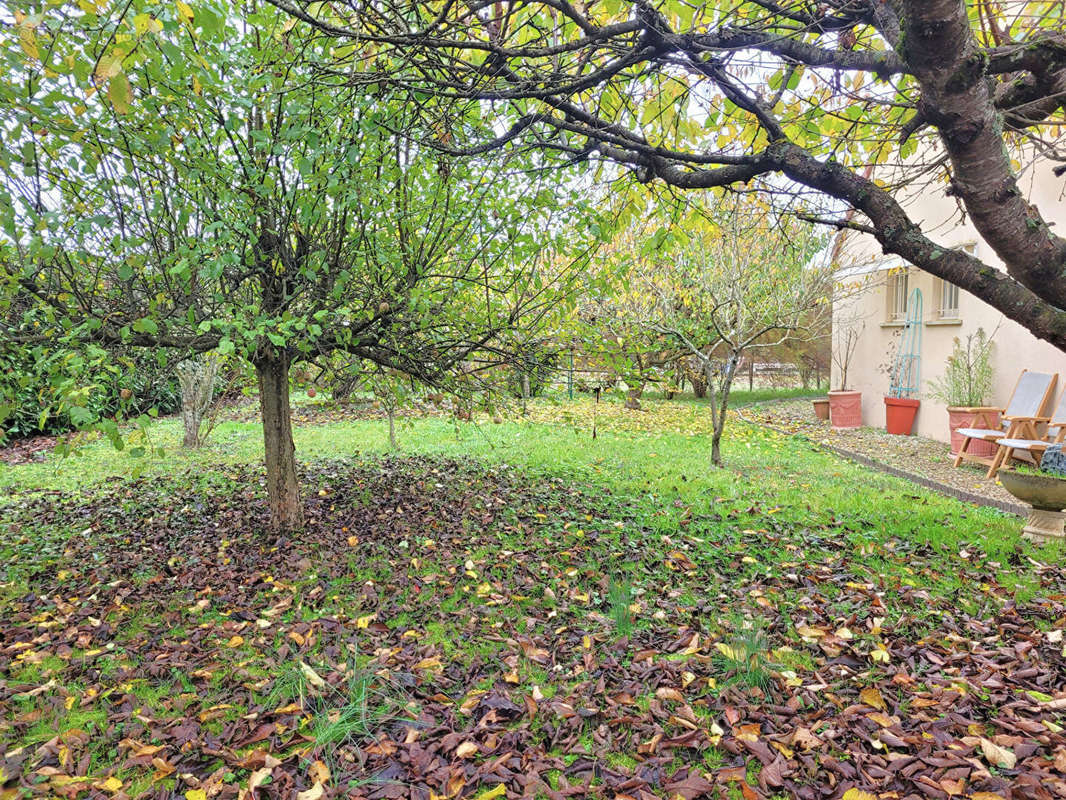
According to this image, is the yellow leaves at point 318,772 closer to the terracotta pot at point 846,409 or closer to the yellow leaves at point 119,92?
the yellow leaves at point 119,92

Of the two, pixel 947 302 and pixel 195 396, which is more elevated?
pixel 947 302

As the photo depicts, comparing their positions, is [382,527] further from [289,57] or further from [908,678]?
[908,678]

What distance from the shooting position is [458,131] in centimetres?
414

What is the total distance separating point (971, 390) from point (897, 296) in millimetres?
3338

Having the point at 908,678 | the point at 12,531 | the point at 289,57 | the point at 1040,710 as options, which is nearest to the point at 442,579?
the point at 908,678

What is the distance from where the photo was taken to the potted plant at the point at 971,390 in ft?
26.7

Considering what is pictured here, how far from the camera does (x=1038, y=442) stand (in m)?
6.18

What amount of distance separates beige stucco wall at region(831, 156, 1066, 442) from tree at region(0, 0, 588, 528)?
434 cm

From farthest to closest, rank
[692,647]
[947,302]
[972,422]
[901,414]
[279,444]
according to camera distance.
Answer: [901,414], [947,302], [972,422], [279,444], [692,647]

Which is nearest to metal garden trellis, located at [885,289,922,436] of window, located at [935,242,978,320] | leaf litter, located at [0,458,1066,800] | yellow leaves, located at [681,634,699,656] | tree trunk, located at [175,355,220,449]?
window, located at [935,242,978,320]

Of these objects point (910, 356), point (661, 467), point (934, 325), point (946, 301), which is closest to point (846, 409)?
point (910, 356)

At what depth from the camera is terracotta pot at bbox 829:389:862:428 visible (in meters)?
11.7

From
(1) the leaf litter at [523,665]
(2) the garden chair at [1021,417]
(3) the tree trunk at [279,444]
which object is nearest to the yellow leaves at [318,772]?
(1) the leaf litter at [523,665]

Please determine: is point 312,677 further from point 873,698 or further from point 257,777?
point 873,698
